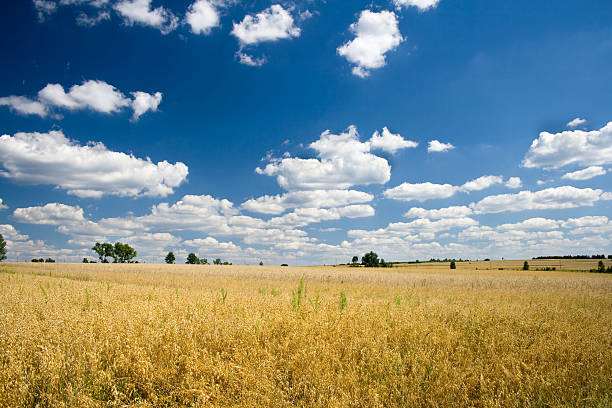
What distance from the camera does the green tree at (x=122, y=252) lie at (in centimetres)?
12088

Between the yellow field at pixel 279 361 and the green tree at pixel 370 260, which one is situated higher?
the yellow field at pixel 279 361

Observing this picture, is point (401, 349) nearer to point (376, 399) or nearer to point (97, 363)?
point (376, 399)

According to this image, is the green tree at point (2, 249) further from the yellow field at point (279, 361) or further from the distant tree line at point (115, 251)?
the yellow field at point (279, 361)

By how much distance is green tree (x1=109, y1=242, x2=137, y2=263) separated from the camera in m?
121

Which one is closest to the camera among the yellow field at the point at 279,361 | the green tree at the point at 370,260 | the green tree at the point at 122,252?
the yellow field at the point at 279,361

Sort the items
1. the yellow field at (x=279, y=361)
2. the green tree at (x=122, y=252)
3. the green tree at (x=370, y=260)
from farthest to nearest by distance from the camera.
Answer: the green tree at (x=122, y=252), the green tree at (x=370, y=260), the yellow field at (x=279, y=361)

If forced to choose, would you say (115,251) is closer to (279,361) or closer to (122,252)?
(122,252)

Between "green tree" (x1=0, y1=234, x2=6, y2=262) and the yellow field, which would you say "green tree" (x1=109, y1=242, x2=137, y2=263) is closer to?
"green tree" (x1=0, y1=234, x2=6, y2=262)

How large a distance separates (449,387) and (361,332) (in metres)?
1.62

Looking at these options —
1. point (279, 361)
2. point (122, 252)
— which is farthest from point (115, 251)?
point (279, 361)

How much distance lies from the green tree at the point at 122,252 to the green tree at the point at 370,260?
305 ft

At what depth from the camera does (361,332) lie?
17.6ft

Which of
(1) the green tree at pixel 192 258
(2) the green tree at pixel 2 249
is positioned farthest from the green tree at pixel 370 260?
(2) the green tree at pixel 2 249

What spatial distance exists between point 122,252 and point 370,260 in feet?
321
